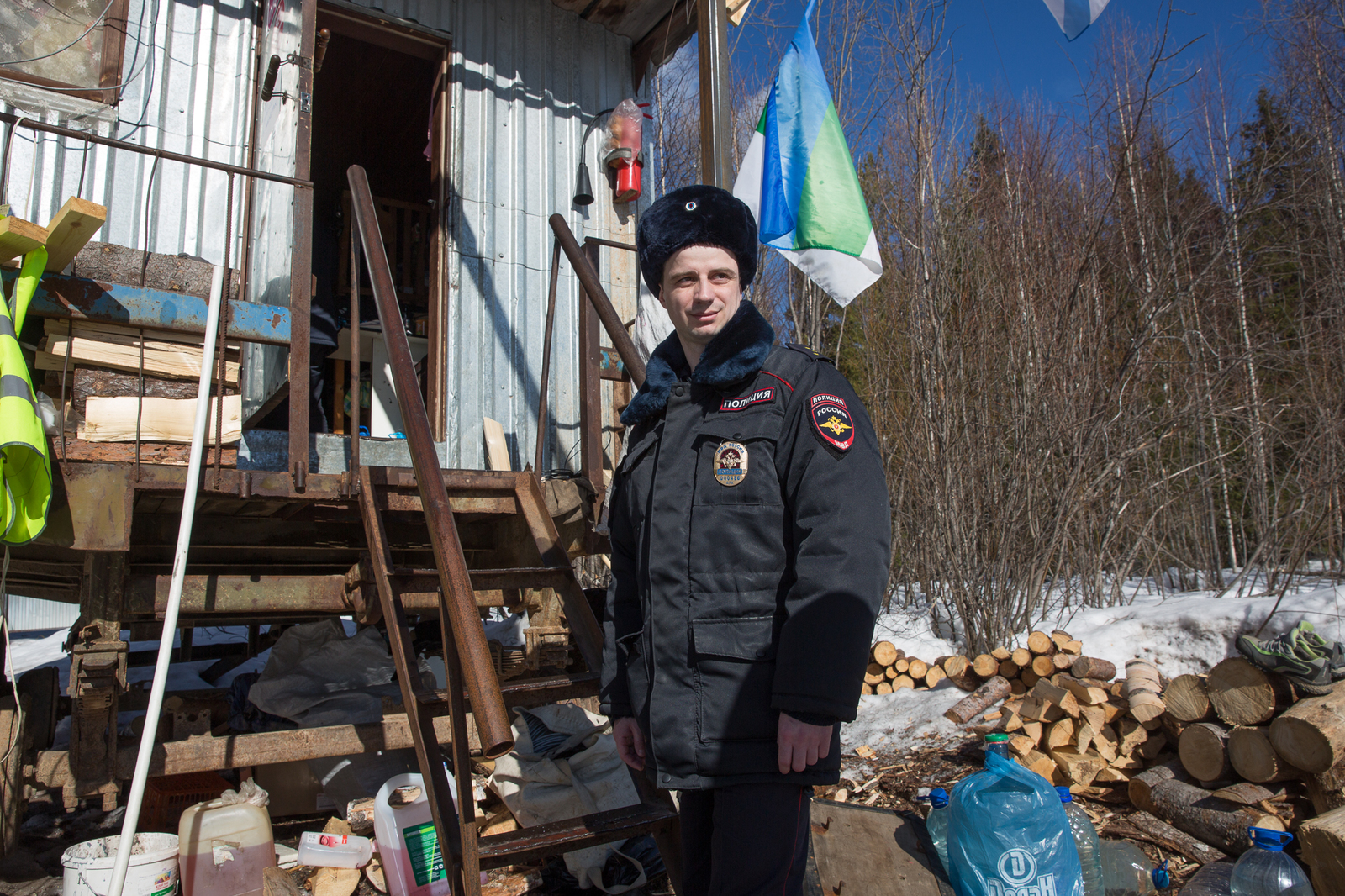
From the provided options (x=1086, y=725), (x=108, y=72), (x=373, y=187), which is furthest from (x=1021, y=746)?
(x=373, y=187)

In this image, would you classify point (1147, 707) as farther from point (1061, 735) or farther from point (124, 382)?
point (124, 382)

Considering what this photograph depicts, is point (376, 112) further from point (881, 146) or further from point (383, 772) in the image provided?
point (383, 772)

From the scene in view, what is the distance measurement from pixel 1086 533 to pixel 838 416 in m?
6.79

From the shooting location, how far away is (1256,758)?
3.13 m

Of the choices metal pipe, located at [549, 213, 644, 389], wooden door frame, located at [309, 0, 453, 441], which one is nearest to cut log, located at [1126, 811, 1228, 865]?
metal pipe, located at [549, 213, 644, 389]

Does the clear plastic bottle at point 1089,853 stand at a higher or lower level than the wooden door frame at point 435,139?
lower

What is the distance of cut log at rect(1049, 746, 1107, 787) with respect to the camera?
3639 millimetres

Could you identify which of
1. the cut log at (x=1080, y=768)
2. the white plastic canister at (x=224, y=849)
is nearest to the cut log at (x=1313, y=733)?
the cut log at (x=1080, y=768)

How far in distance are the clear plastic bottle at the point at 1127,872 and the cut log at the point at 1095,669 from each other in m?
1.44

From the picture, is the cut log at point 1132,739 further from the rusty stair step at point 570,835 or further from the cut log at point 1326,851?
the rusty stair step at point 570,835

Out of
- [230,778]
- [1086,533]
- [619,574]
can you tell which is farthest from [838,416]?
[1086,533]

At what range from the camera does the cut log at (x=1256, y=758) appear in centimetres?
307

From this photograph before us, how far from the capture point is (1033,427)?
6.02 metres

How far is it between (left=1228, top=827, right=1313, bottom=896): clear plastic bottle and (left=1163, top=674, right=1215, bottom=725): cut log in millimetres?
884
